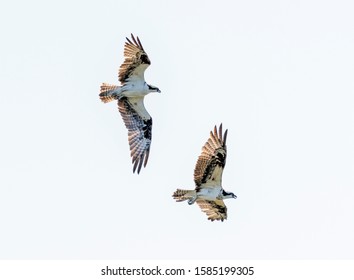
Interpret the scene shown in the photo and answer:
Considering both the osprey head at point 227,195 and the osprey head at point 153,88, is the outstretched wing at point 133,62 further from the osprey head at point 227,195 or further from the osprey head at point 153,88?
the osprey head at point 227,195

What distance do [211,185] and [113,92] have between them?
3.45 meters

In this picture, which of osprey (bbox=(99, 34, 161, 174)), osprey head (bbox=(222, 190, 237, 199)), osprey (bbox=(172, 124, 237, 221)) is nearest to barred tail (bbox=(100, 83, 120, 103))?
osprey (bbox=(99, 34, 161, 174))

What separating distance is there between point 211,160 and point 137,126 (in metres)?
3.34

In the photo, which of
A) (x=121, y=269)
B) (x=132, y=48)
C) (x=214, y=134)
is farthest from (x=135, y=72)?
(x=121, y=269)

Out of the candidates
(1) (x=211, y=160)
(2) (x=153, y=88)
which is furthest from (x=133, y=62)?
(1) (x=211, y=160)

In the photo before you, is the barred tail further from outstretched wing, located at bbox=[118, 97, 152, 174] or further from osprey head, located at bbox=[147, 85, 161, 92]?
osprey head, located at bbox=[147, 85, 161, 92]

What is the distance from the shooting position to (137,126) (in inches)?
1233

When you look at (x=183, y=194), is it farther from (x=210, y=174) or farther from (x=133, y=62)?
(x=133, y=62)

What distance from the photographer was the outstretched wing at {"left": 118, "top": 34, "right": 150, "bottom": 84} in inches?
1165

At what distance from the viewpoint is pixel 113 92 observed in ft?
99.8

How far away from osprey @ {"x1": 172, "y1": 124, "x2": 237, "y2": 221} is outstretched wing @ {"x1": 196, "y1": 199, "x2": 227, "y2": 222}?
0.60 metres

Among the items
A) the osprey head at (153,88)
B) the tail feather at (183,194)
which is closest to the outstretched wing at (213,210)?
the tail feather at (183,194)

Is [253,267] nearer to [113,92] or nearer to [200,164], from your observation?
[200,164]

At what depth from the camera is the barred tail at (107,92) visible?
30.4 m
